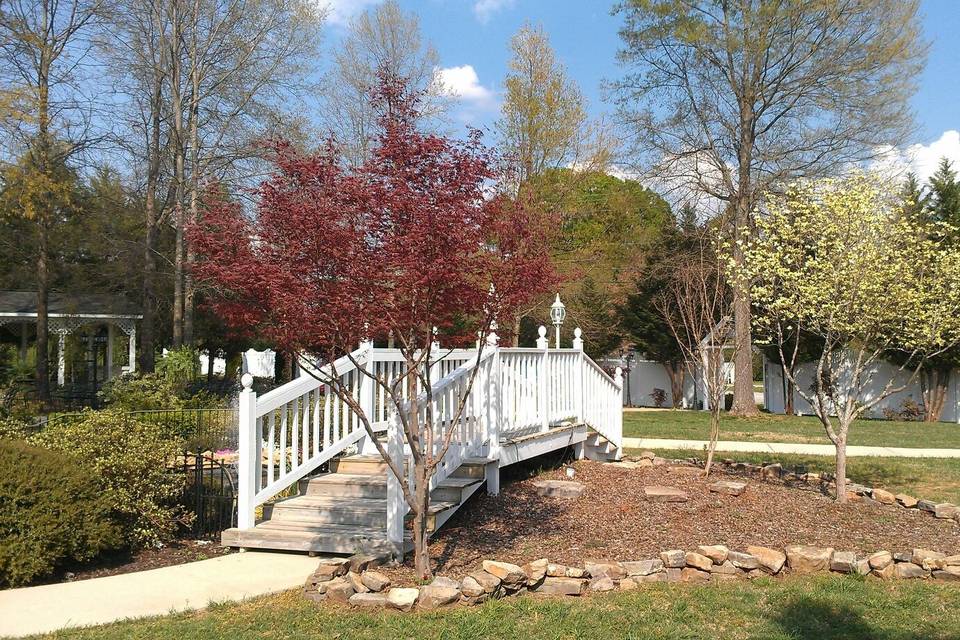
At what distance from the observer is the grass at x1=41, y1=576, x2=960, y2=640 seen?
448 centimetres

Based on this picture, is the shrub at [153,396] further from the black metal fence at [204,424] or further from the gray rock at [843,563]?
the gray rock at [843,563]

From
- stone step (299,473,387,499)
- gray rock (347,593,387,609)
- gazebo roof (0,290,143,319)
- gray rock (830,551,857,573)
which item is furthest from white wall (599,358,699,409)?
gray rock (347,593,387,609)

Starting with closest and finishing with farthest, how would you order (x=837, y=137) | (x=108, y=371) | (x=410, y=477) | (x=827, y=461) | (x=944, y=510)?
(x=410, y=477) → (x=944, y=510) → (x=827, y=461) → (x=837, y=137) → (x=108, y=371)

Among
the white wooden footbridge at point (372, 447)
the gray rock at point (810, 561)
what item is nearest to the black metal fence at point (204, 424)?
the white wooden footbridge at point (372, 447)

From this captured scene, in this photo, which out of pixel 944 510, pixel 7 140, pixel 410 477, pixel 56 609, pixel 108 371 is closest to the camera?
pixel 56 609

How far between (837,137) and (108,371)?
72.8 ft

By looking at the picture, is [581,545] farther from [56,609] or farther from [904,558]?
[56,609]

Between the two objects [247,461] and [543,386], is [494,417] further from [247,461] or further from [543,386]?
[247,461]

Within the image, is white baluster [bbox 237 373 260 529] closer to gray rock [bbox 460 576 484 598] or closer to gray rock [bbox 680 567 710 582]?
gray rock [bbox 460 576 484 598]

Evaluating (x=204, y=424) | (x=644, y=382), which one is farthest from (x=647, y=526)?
(x=644, y=382)

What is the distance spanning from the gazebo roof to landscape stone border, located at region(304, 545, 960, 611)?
62.9 feet

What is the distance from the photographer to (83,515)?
5.88 meters

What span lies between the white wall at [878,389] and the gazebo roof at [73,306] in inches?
754

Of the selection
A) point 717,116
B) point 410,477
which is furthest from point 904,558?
point 717,116
